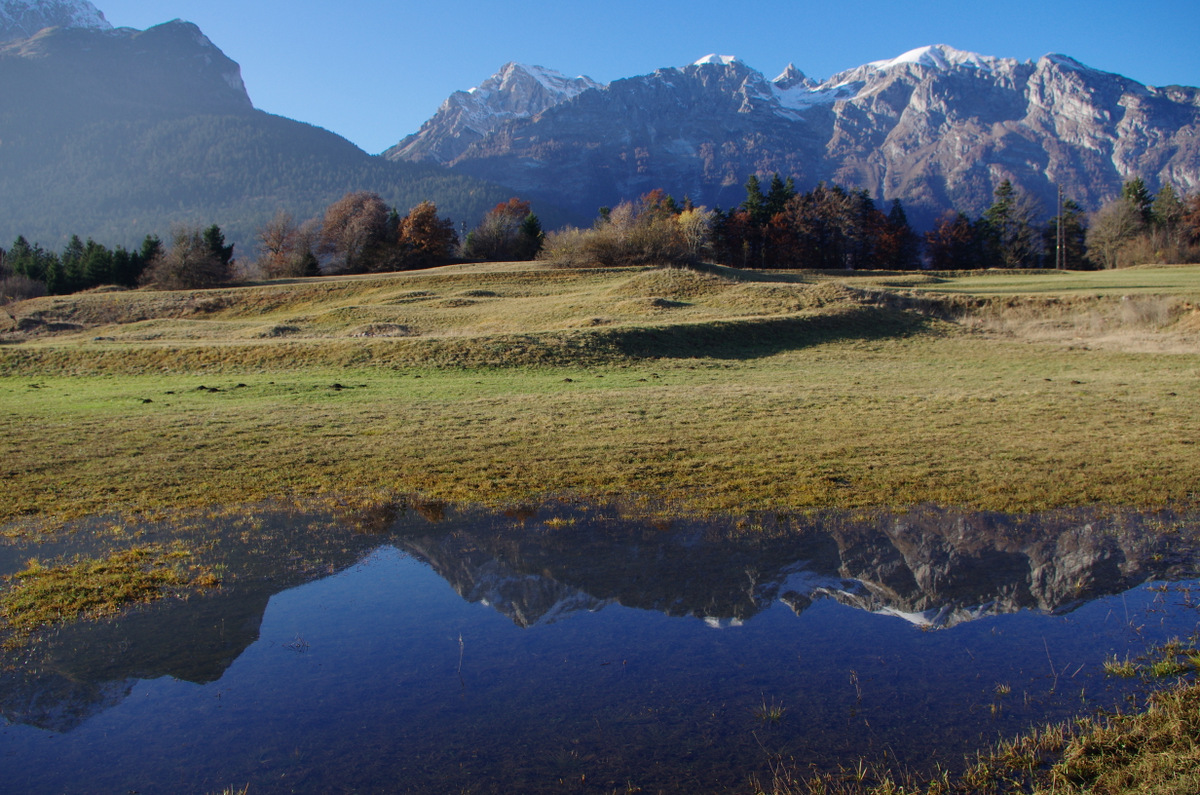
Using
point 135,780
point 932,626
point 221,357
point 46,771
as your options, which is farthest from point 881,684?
point 221,357

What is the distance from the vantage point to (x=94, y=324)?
52312 mm

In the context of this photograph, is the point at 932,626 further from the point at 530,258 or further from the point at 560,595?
the point at 530,258

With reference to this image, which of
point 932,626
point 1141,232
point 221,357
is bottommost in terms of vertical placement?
point 932,626

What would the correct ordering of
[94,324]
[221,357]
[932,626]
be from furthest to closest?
[94,324], [221,357], [932,626]

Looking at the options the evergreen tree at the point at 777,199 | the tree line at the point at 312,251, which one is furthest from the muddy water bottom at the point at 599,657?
the evergreen tree at the point at 777,199

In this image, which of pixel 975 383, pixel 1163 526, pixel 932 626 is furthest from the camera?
pixel 975 383

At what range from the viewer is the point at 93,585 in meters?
8.69

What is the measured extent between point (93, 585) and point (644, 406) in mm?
14335

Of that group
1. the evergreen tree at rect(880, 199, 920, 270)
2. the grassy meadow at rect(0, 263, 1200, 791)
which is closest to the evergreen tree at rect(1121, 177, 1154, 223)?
the evergreen tree at rect(880, 199, 920, 270)

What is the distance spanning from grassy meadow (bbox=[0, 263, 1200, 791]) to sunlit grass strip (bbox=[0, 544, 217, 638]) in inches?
9.7

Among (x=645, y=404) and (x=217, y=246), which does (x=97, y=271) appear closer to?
(x=217, y=246)

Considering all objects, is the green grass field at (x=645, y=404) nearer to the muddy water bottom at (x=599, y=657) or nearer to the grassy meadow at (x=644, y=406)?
the grassy meadow at (x=644, y=406)

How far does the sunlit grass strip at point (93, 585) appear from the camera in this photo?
26.2ft

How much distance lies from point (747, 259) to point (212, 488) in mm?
91331
